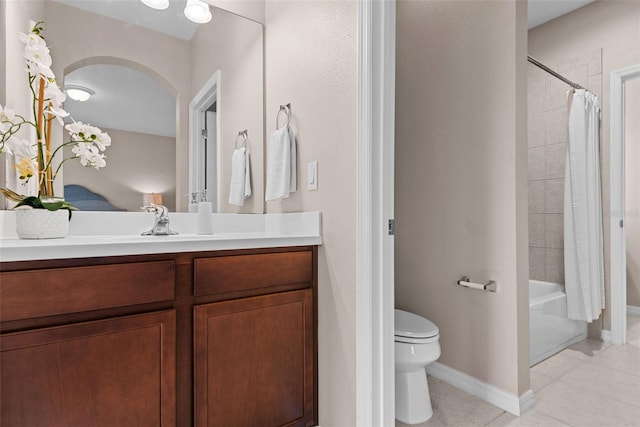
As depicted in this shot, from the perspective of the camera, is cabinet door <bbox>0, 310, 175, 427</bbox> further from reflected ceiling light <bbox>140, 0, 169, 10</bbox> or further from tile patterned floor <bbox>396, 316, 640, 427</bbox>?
reflected ceiling light <bbox>140, 0, 169, 10</bbox>

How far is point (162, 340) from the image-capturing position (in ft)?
3.76

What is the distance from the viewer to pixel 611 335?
258 cm

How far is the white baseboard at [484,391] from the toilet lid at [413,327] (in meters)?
0.44

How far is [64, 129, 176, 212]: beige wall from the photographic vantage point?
1.49 m

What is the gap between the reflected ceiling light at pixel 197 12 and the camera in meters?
1.76

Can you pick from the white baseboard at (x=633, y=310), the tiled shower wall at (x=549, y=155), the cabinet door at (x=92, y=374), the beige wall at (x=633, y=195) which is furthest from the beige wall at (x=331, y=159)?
the white baseboard at (x=633, y=310)

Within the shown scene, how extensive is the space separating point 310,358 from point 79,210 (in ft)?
3.76

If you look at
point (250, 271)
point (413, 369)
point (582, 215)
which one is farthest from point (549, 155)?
point (250, 271)

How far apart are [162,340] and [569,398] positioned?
6.50ft

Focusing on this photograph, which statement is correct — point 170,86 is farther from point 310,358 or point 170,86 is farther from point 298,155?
point 310,358

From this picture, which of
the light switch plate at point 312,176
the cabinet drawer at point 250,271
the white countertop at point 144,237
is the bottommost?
the cabinet drawer at point 250,271

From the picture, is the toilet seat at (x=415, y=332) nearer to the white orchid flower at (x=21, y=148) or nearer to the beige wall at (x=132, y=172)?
the beige wall at (x=132, y=172)

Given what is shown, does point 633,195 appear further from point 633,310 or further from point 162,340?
point 162,340

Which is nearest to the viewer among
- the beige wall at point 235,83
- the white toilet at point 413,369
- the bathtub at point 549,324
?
the white toilet at point 413,369
